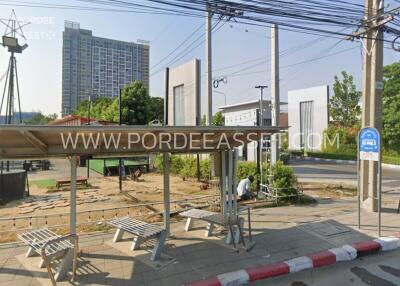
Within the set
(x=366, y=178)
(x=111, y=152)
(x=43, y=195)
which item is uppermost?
(x=111, y=152)

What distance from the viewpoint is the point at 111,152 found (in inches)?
280

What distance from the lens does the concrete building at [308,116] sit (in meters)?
41.8

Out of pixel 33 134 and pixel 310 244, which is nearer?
pixel 33 134

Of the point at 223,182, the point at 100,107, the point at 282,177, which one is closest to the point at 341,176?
the point at 282,177

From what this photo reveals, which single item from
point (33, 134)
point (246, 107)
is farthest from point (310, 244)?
point (246, 107)

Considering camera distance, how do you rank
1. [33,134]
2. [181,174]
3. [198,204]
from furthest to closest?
1. [181,174]
2. [198,204]
3. [33,134]

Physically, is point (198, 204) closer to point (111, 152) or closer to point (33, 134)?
point (111, 152)

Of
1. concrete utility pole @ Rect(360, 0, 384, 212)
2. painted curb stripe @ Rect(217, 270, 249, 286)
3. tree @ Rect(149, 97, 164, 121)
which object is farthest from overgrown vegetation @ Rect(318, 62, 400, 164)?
painted curb stripe @ Rect(217, 270, 249, 286)

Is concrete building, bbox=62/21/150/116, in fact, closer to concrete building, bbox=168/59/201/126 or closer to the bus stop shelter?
concrete building, bbox=168/59/201/126

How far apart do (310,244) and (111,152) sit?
181 inches

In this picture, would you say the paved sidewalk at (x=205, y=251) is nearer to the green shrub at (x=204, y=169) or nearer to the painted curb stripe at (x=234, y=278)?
the painted curb stripe at (x=234, y=278)

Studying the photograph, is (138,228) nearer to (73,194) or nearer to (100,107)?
(73,194)

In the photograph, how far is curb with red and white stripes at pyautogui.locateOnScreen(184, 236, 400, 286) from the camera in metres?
5.84

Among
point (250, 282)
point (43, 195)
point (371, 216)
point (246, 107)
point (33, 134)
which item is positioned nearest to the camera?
point (33, 134)
